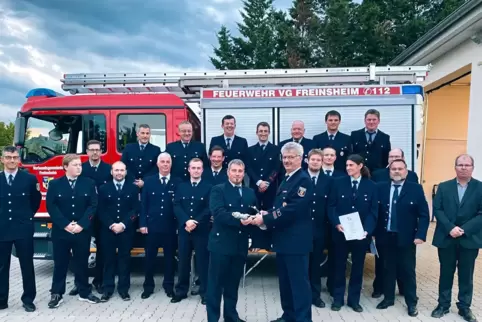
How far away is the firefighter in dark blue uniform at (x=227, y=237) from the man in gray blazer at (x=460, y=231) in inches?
87.8

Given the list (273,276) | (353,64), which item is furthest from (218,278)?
(353,64)

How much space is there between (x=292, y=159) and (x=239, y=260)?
117 cm

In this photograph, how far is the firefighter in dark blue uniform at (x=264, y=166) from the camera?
19.7 ft

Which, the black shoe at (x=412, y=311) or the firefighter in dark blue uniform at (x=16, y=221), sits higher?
the firefighter in dark blue uniform at (x=16, y=221)

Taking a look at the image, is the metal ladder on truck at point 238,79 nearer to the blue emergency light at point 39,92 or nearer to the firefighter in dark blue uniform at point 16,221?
the blue emergency light at point 39,92

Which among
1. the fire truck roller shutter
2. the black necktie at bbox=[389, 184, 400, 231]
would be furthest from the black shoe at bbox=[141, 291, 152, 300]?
the black necktie at bbox=[389, 184, 400, 231]

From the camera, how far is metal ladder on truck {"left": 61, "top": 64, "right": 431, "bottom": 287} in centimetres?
676

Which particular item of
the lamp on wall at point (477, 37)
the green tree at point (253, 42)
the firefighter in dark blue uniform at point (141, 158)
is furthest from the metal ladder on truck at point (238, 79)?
the green tree at point (253, 42)

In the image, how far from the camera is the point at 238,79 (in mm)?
6938

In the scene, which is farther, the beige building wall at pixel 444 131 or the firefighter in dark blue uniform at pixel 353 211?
the beige building wall at pixel 444 131

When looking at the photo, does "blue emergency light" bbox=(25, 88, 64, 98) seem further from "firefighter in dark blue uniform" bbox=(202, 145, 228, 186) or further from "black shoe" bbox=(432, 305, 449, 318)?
"black shoe" bbox=(432, 305, 449, 318)

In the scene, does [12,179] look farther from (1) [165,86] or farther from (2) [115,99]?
(1) [165,86]

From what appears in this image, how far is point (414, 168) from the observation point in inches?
251

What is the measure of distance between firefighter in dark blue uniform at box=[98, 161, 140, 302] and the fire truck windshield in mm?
1241
